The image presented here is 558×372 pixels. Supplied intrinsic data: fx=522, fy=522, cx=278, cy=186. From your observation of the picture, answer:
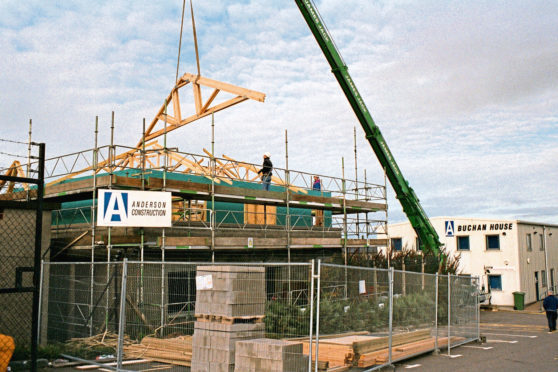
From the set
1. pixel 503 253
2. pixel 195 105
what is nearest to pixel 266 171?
pixel 195 105

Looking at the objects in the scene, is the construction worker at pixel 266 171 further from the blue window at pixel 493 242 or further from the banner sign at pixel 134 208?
the blue window at pixel 493 242

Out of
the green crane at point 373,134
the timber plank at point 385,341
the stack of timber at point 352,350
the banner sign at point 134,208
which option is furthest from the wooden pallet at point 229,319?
the green crane at point 373,134

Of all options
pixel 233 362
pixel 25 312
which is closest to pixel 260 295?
pixel 233 362

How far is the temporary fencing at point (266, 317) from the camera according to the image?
9.11m

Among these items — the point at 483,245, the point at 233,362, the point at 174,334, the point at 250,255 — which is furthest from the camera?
the point at 483,245

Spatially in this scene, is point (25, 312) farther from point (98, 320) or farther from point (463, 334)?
point (463, 334)

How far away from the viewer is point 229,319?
30.2 ft

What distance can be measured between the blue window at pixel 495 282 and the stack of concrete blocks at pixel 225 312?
1103 inches

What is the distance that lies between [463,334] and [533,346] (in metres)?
2.25

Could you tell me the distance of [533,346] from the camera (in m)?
15.4

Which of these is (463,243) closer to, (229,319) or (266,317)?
(266,317)

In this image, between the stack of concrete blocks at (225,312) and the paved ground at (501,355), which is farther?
the paved ground at (501,355)

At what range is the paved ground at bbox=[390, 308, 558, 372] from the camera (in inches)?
464

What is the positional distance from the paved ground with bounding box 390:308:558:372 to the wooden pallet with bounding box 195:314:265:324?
3838mm
